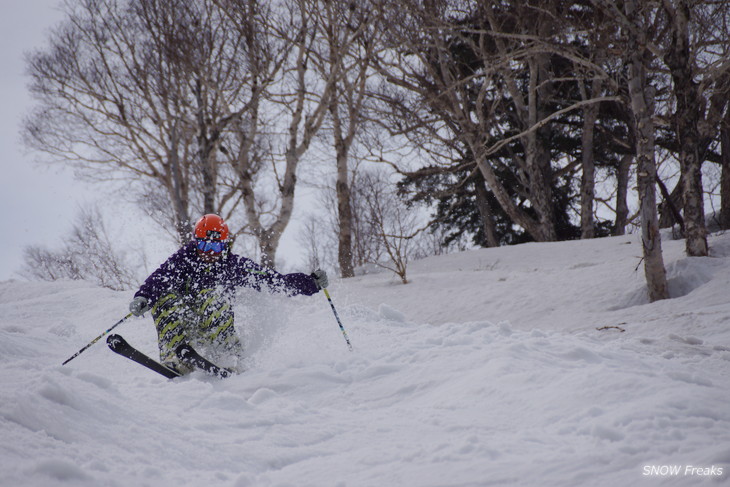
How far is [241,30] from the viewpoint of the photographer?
9742 millimetres

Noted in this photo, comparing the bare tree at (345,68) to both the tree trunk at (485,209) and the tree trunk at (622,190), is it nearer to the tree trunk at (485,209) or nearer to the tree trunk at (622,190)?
the tree trunk at (485,209)

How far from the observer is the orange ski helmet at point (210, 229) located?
433 cm

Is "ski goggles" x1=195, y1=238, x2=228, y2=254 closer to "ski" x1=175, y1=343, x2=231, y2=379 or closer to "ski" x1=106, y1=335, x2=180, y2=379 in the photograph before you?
"ski" x1=175, y1=343, x2=231, y2=379

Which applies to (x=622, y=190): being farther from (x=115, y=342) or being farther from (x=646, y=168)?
(x=115, y=342)

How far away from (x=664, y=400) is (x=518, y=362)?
3.13 ft

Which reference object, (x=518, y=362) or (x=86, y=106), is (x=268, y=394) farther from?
(x=86, y=106)

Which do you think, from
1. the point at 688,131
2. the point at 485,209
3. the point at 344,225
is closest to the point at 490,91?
the point at 485,209

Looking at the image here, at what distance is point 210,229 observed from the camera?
4348mm

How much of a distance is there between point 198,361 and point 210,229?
4.30 feet

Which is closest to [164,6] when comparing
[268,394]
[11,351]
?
[11,351]

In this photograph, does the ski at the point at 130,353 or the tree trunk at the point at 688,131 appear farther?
the tree trunk at the point at 688,131

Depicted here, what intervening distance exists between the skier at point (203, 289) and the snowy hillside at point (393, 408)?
32 cm

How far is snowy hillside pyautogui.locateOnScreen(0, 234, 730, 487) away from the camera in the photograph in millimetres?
1710

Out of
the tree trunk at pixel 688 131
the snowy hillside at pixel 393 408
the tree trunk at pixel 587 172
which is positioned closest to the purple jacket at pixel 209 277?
the snowy hillside at pixel 393 408
